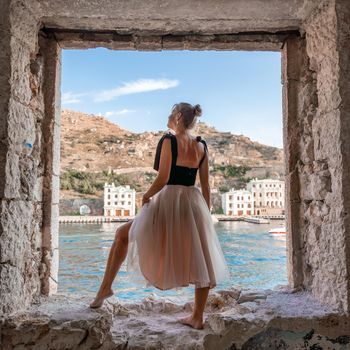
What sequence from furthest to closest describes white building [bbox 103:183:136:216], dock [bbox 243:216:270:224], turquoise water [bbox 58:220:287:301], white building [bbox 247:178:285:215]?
white building [bbox 247:178:285:215]
dock [bbox 243:216:270:224]
white building [bbox 103:183:136:216]
turquoise water [bbox 58:220:287:301]

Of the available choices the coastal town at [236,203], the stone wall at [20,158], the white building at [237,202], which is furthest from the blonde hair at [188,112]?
the white building at [237,202]

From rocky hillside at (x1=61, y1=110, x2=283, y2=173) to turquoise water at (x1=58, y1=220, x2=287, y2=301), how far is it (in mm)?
1323

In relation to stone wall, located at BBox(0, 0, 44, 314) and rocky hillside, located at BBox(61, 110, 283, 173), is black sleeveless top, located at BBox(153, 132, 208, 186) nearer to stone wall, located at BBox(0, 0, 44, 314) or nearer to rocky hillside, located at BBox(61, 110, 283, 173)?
stone wall, located at BBox(0, 0, 44, 314)

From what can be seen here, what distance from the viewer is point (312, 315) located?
1797 millimetres

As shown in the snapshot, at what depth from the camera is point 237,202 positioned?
4.68m

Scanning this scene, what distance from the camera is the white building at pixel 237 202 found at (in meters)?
4.46

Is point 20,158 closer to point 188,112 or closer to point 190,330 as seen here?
point 188,112

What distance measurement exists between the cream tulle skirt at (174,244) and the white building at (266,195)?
2.92 m

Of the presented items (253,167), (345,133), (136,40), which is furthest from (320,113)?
(253,167)

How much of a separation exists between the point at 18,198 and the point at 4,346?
78 cm

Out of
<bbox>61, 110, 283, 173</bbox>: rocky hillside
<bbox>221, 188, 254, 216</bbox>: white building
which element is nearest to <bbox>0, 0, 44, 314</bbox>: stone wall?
<bbox>61, 110, 283, 173</bbox>: rocky hillside

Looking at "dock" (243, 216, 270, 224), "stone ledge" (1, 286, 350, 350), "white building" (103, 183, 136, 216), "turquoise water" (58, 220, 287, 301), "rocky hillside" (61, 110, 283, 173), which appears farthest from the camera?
"rocky hillside" (61, 110, 283, 173)

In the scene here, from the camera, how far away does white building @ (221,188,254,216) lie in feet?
14.6

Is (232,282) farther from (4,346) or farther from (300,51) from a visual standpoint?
(300,51)
